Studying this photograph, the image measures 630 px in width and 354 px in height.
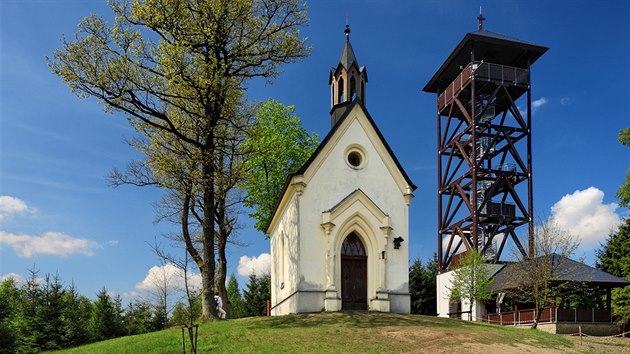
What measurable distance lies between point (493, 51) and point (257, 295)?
29505 mm

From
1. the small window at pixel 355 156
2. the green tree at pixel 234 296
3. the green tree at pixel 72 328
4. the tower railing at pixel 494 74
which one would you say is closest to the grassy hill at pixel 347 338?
the small window at pixel 355 156

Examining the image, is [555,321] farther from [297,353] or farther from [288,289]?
[297,353]

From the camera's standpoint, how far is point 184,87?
22.6 metres

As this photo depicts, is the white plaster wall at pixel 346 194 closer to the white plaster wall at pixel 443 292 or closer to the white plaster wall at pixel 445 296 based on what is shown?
the white plaster wall at pixel 445 296

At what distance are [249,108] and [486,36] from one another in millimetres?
25949

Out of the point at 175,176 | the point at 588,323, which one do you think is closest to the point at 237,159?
the point at 175,176

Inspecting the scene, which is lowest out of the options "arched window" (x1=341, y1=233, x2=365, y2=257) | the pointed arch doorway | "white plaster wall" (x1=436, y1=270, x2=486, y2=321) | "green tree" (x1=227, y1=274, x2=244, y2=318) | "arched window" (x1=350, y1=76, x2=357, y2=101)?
"green tree" (x1=227, y1=274, x2=244, y2=318)

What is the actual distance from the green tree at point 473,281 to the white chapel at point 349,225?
47.7 feet

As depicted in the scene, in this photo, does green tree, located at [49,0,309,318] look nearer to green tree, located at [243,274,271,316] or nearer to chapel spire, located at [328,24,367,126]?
chapel spire, located at [328,24,367,126]

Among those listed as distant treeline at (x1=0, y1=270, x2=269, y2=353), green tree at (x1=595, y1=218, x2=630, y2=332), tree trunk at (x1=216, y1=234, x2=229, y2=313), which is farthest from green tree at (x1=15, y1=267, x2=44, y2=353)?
green tree at (x1=595, y1=218, x2=630, y2=332)

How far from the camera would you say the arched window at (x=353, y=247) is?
24.1 meters

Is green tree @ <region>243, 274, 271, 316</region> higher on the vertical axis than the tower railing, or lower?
lower

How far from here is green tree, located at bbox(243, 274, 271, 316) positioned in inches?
1906

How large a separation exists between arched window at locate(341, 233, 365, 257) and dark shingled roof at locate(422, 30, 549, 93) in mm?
28947
